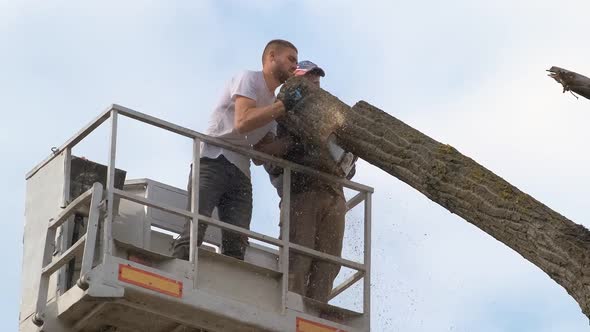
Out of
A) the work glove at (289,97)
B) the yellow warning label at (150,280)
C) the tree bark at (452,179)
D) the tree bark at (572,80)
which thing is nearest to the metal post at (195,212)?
the yellow warning label at (150,280)

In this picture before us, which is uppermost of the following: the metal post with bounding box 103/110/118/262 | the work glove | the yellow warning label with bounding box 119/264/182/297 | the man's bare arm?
the work glove

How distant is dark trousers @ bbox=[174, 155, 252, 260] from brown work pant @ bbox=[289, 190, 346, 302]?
54 cm

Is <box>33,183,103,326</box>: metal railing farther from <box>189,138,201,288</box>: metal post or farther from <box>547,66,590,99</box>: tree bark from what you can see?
<box>547,66,590,99</box>: tree bark

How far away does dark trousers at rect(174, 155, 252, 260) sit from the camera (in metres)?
14.3

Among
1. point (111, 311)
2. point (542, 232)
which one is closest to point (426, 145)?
point (542, 232)

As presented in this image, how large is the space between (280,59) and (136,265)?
8.58ft

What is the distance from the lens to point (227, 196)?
14.5 meters

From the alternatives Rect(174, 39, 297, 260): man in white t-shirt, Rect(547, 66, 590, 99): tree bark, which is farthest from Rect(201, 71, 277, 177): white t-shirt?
Rect(547, 66, 590, 99): tree bark

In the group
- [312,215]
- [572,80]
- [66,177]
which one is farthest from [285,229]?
[572,80]

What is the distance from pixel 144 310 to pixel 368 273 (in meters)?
2.37

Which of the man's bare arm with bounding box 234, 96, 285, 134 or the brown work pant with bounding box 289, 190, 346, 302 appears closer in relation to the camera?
the man's bare arm with bounding box 234, 96, 285, 134

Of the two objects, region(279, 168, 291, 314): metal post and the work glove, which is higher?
the work glove

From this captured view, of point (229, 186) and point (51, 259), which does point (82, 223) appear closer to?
point (51, 259)

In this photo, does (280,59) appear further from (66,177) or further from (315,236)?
(66,177)
